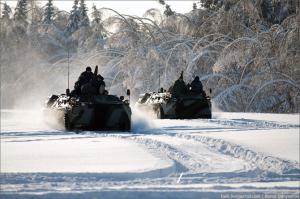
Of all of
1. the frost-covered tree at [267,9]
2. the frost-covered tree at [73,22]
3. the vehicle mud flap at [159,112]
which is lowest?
the vehicle mud flap at [159,112]

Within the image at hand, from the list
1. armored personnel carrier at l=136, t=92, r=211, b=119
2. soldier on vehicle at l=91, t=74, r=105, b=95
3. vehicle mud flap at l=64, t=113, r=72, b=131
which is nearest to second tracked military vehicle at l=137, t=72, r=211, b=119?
armored personnel carrier at l=136, t=92, r=211, b=119

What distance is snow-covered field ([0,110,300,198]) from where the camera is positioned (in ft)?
23.5

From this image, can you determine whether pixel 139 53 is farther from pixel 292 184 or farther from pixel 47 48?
pixel 292 184

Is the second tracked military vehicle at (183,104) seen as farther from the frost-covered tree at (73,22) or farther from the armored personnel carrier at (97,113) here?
the frost-covered tree at (73,22)

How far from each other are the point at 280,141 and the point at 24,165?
236 inches

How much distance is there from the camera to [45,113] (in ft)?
74.3

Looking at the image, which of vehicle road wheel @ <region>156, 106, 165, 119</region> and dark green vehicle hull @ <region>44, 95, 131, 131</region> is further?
vehicle road wheel @ <region>156, 106, 165, 119</region>

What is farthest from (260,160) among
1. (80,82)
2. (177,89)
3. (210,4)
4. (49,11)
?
(49,11)

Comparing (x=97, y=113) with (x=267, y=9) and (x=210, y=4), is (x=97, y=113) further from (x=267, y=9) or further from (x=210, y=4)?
(x=210, y=4)

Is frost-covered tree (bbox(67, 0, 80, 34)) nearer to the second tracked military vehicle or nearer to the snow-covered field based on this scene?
the second tracked military vehicle

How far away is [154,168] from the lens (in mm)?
8953

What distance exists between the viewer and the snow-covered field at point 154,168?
7.16 meters

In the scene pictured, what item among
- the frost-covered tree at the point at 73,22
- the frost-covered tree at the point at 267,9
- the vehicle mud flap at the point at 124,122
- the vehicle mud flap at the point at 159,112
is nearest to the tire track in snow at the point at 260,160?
the vehicle mud flap at the point at 124,122

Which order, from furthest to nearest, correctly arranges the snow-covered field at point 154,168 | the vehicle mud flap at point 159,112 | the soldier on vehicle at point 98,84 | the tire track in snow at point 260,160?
the vehicle mud flap at point 159,112
the soldier on vehicle at point 98,84
the tire track in snow at point 260,160
the snow-covered field at point 154,168
